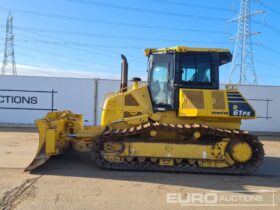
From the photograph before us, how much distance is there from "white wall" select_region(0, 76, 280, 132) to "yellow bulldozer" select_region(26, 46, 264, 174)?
10163mm

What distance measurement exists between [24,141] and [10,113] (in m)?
6.14

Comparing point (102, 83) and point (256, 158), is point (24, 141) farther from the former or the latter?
point (256, 158)

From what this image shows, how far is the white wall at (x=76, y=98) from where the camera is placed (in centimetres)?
1988

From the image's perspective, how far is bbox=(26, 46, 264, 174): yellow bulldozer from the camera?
8789mm

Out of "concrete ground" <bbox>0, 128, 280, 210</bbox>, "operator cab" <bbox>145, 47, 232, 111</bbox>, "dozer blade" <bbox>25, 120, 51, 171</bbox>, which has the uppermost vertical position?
"operator cab" <bbox>145, 47, 232, 111</bbox>

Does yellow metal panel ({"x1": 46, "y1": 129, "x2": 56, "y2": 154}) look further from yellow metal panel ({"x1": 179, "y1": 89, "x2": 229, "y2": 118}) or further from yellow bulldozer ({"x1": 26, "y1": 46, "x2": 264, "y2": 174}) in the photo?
yellow metal panel ({"x1": 179, "y1": 89, "x2": 229, "y2": 118})

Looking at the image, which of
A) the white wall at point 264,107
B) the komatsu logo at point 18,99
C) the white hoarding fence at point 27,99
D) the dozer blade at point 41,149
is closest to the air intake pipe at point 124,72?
the dozer blade at point 41,149

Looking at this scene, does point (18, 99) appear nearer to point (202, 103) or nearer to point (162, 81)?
point (162, 81)

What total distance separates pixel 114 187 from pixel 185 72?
11.9ft

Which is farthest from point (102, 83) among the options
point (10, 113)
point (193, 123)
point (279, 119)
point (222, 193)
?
point (222, 193)

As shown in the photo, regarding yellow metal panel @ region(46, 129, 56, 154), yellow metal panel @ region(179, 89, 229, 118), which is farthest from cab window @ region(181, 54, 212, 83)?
yellow metal panel @ region(46, 129, 56, 154)

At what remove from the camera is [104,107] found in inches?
383

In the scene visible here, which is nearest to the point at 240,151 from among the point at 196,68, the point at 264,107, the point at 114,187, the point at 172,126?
the point at 172,126

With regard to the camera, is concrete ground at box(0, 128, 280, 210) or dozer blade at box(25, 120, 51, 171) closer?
concrete ground at box(0, 128, 280, 210)
